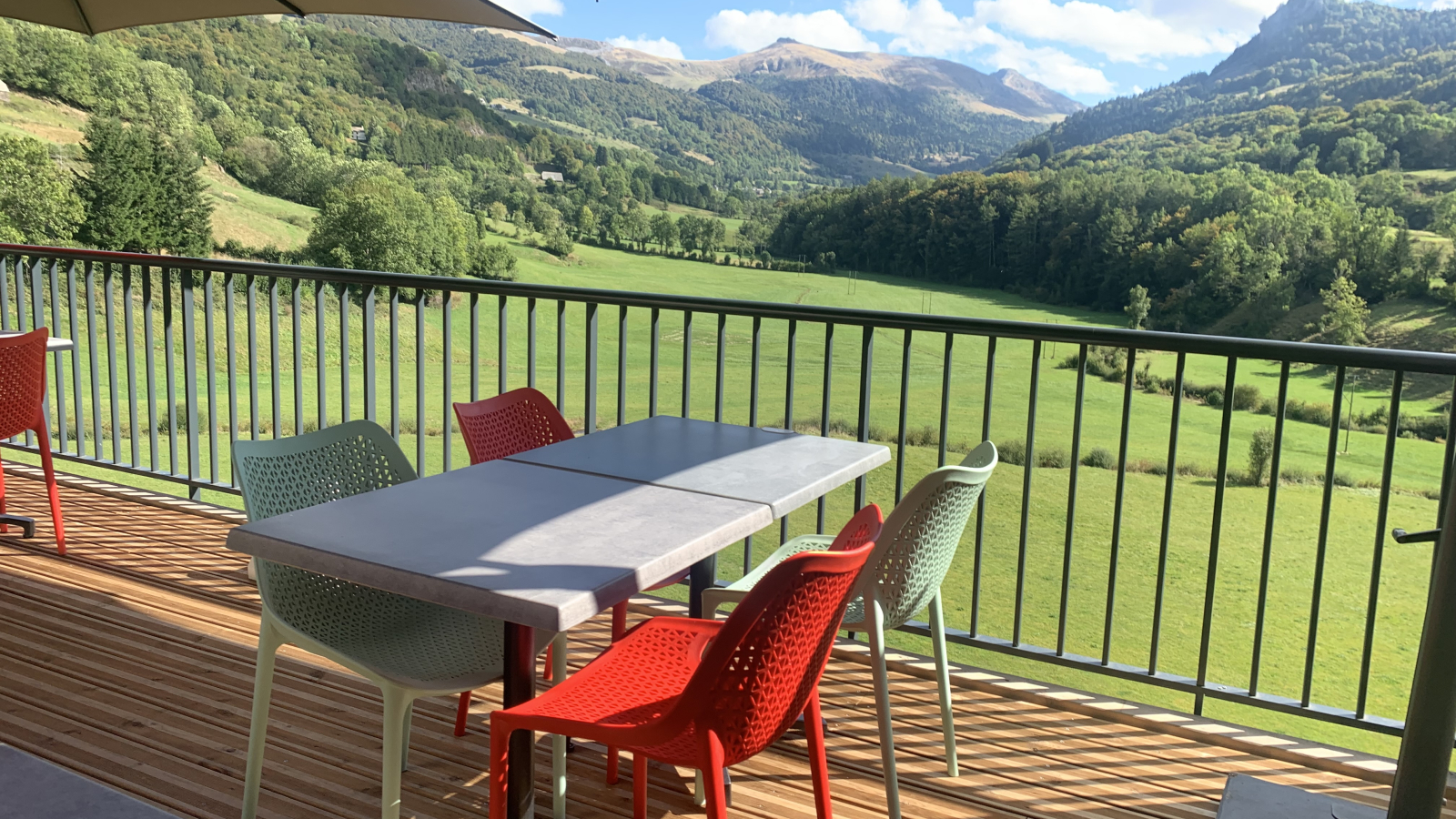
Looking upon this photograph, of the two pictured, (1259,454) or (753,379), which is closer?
(753,379)

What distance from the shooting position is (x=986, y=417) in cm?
324

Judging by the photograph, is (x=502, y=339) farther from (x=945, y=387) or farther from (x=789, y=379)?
(x=945, y=387)

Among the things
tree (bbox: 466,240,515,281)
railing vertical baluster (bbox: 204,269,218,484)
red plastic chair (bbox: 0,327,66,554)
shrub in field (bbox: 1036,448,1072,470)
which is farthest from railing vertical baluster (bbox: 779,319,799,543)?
Answer: tree (bbox: 466,240,515,281)

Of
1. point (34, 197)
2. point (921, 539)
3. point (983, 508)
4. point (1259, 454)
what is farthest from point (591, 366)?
point (34, 197)

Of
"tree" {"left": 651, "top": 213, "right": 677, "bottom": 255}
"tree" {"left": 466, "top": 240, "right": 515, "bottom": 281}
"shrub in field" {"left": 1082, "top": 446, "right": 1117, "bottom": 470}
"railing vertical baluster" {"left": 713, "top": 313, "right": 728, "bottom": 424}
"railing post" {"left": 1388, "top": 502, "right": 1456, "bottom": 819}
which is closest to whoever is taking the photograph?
"railing post" {"left": 1388, "top": 502, "right": 1456, "bottom": 819}

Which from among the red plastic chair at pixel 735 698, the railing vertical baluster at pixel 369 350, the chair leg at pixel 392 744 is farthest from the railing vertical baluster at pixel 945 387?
the railing vertical baluster at pixel 369 350

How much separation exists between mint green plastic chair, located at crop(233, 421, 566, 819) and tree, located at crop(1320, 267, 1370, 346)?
141ft

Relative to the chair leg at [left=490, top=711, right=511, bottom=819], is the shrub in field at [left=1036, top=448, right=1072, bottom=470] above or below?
below

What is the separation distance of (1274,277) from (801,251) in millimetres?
19567

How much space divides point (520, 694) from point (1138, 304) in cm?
4208

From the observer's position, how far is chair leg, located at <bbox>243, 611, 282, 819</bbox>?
2.06 m

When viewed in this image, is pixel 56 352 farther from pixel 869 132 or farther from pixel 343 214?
pixel 869 132

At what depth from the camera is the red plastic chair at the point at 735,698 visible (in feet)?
4.83

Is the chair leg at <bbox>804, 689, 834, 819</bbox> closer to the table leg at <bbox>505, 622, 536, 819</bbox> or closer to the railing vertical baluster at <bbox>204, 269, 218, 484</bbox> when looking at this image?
the table leg at <bbox>505, 622, 536, 819</bbox>
